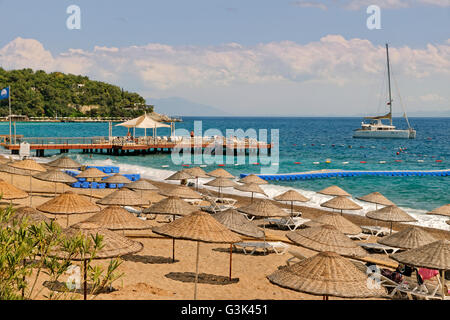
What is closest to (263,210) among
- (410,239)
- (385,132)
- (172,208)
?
(172,208)

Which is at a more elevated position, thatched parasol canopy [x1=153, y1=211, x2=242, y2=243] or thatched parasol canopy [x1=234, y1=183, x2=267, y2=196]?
thatched parasol canopy [x1=153, y1=211, x2=242, y2=243]

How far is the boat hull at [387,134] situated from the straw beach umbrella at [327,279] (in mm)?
88361

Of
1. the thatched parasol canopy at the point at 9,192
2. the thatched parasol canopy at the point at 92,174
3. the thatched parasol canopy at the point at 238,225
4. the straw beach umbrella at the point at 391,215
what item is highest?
the thatched parasol canopy at the point at 9,192

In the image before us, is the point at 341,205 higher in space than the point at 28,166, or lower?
lower

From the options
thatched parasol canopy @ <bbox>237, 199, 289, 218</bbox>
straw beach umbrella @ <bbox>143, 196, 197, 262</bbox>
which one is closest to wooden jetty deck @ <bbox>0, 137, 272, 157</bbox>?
thatched parasol canopy @ <bbox>237, 199, 289, 218</bbox>

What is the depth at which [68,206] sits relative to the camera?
1330cm

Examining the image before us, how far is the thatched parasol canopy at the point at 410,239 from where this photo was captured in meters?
12.3

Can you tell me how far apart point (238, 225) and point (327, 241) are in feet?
7.82

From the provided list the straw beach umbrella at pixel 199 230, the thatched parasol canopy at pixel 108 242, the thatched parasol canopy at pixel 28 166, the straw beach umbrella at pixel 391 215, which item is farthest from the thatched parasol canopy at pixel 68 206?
the straw beach umbrella at pixel 391 215

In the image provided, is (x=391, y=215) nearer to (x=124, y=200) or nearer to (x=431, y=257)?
(x=431, y=257)

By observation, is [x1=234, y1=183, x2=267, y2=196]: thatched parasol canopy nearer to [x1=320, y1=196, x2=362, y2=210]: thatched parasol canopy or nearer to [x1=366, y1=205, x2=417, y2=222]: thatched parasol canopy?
[x1=320, y1=196, x2=362, y2=210]: thatched parasol canopy

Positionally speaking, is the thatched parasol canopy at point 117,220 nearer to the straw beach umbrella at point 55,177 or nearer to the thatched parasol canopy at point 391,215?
the straw beach umbrella at point 55,177

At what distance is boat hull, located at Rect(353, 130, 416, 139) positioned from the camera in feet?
298
